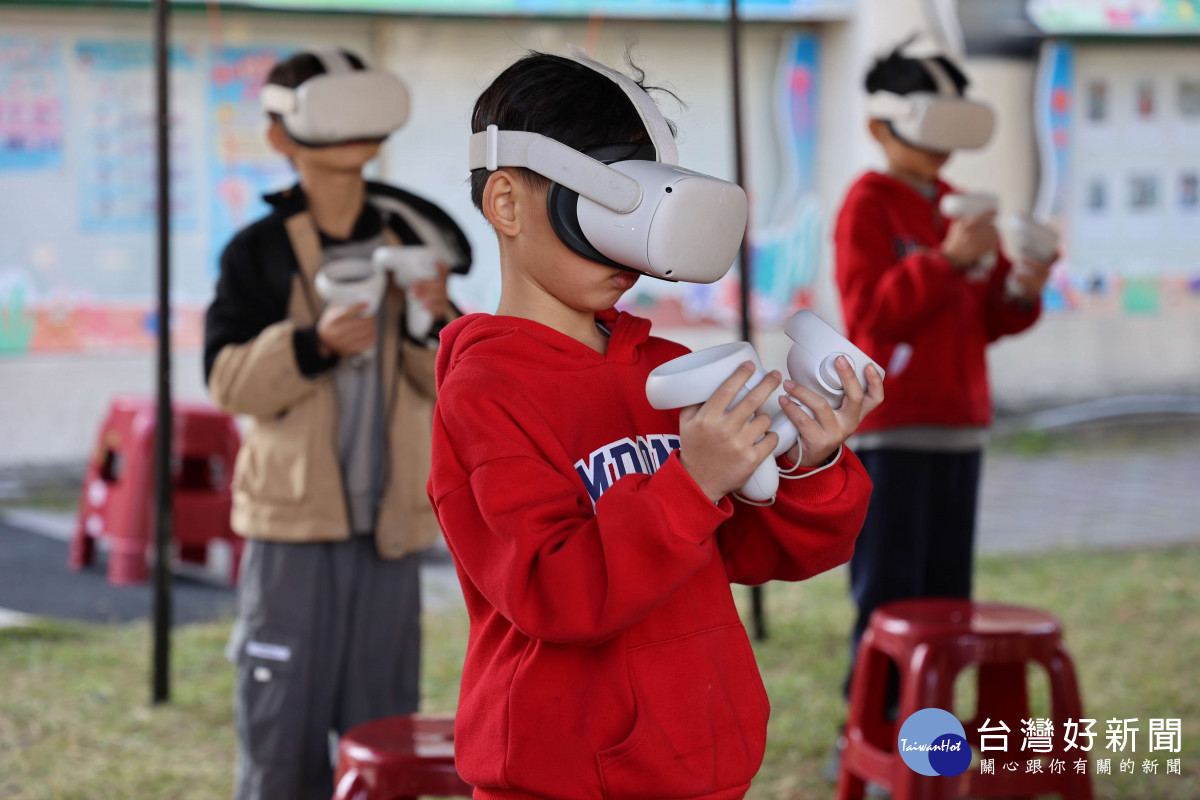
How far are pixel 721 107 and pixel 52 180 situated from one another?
345 cm

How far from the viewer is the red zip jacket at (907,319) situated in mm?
2760

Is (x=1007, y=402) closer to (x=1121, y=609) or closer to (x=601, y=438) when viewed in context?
(x=1121, y=609)

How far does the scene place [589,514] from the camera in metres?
1.15

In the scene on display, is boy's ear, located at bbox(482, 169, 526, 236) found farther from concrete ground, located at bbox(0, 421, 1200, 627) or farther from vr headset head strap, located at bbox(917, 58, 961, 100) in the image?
concrete ground, located at bbox(0, 421, 1200, 627)

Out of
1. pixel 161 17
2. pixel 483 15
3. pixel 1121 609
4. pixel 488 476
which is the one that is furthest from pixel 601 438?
pixel 483 15

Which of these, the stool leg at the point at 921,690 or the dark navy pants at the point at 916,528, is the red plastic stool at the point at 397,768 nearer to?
the stool leg at the point at 921,690

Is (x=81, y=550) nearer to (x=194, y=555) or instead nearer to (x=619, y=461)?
(x=194, y=555)

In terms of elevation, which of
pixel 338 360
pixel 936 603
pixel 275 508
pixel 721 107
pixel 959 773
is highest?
pixel 721 107

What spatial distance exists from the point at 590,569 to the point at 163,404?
102 inches

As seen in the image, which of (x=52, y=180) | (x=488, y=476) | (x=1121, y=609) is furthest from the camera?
(x=52, y=180)

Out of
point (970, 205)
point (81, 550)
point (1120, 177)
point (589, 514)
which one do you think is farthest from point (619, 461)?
point (1120, 177)

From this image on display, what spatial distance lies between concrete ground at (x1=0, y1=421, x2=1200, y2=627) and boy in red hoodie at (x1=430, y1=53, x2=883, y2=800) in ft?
11.4

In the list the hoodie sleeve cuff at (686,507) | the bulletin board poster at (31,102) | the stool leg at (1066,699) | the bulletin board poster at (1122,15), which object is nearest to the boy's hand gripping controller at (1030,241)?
the stool leg at (1066,699)

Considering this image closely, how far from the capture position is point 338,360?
222 centimetres
